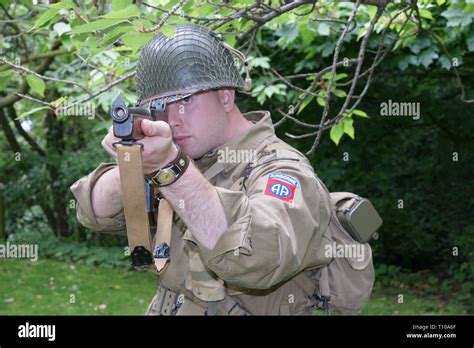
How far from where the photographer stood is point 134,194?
2.18m

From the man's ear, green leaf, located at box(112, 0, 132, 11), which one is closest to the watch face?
the man's ear

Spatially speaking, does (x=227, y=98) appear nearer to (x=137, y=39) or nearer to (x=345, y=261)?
(x=137, y=39)

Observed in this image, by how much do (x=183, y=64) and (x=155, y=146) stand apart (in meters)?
0.60

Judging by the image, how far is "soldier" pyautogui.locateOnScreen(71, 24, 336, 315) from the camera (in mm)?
2082

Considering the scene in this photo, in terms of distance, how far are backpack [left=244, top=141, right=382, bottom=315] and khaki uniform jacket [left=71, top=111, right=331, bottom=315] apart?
0.17 feet

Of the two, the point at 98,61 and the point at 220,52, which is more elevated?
the point at 220,52

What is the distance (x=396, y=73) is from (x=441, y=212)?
222 centimetres

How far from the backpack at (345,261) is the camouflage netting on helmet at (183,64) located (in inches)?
13.4

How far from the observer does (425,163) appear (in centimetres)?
1047

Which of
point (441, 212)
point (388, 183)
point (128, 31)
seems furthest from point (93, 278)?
point (128, 31)

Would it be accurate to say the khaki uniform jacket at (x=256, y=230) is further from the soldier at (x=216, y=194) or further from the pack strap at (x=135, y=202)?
the pack strap at (x=135, y=202)

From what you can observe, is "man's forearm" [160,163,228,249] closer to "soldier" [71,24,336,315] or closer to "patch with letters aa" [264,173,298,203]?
"soldier" [71,24,336,315]

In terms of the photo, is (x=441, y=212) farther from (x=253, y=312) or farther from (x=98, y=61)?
(x=253, y=312)

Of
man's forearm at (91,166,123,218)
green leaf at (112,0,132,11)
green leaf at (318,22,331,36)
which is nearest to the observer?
man's forearm at (91,166,123,218)
